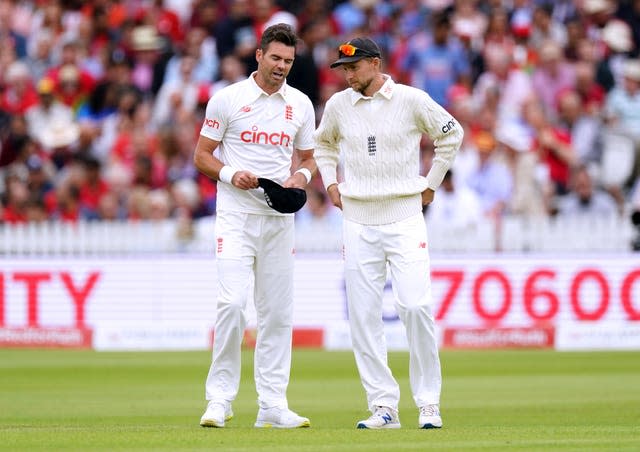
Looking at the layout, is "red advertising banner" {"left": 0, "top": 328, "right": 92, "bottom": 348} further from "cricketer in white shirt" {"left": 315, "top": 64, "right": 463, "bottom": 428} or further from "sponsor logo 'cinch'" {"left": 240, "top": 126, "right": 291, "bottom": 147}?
"cricketer in white shirt" {"left": 315, "top": 64, "right": 463, "bottom": 428}

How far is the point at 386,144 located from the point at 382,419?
1500mm

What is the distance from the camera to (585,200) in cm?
1673

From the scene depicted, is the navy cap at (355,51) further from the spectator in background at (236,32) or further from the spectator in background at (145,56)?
the spectator in background at (145,56)

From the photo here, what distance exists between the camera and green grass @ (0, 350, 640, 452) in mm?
7383

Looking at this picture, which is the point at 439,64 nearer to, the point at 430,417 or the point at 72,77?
the point at 72,77

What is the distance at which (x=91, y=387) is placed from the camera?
38.4 feet

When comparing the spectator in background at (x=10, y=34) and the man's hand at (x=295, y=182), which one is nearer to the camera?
the man's hand at (x=295, y=182)

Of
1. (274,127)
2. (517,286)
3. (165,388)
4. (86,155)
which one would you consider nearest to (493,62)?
(517,286)

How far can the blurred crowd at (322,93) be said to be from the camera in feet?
55.5

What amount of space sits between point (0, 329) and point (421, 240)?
939cm

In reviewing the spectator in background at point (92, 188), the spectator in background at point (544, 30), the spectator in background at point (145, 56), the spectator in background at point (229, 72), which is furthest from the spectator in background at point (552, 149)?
the spectator in background at point (145, 56)

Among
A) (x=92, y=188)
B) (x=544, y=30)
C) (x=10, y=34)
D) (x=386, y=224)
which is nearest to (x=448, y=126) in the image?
(x=386, y=224)

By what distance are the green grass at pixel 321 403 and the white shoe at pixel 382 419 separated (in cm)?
8

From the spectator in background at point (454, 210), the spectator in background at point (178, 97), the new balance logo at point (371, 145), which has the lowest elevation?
the spectator in background at point (454, 210)
